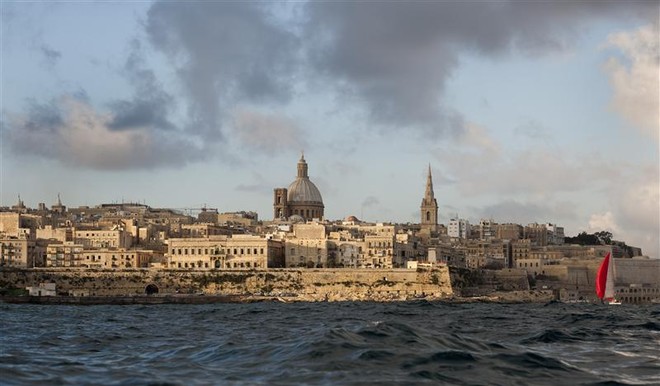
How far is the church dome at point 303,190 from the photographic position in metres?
175

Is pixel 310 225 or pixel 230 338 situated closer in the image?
pixel 230 338

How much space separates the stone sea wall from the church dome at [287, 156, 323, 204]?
193 ft

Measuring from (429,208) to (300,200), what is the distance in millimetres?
19955

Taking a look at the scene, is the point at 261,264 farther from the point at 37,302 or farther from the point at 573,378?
the point at 573,378

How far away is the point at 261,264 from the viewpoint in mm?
119625

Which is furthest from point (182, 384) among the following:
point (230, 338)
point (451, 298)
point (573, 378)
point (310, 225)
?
point (310, 225)

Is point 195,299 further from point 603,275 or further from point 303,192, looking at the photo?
point 303,192

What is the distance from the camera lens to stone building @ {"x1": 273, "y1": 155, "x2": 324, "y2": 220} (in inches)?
6850

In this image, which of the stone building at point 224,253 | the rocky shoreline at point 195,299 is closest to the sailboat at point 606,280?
the rocky shoreline at point 195,299

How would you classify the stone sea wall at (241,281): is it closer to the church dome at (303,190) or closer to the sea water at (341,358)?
the church dome at (303,190)

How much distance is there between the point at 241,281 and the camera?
378 ft

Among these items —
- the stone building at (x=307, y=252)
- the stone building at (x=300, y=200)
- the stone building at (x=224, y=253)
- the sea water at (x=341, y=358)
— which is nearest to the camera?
the sea water at (x=341, y=358)

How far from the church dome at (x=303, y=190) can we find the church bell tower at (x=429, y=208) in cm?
1585

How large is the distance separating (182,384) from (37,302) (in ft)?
264
